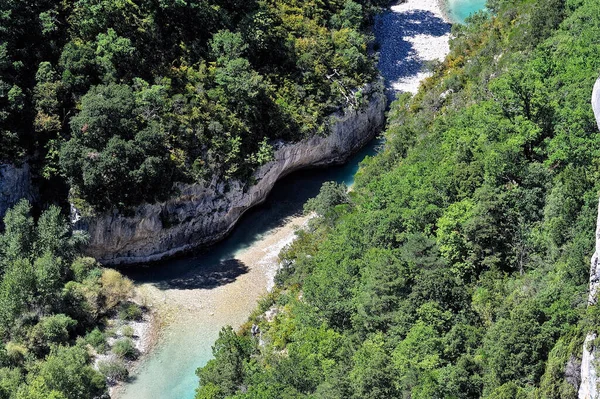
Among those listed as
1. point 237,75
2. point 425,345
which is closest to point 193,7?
point 237,75

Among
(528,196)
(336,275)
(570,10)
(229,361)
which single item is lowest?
(229,361)

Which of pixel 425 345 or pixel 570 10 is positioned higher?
pixel 570 10

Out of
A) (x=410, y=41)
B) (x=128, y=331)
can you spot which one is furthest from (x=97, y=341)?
(x=410, y=41)

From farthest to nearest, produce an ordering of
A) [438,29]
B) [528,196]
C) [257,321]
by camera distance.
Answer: [438,29] → [257,321] → [528,196]

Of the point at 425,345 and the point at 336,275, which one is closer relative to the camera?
the point at 425,345

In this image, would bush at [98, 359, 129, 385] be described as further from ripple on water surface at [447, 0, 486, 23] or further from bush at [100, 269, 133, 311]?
ripple on water surface at [447, 0, 486, 23]

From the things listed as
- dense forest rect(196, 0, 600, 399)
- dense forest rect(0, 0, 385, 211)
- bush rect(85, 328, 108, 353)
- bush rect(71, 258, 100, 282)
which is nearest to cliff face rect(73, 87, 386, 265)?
dense forest rect(0, 0, 385, 211)

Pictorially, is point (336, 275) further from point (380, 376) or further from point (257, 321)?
point (380, 376)
